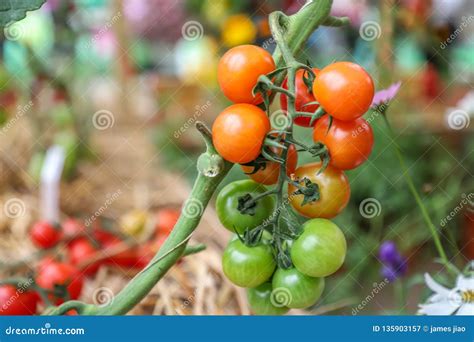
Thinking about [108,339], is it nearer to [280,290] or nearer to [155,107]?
[280,290]

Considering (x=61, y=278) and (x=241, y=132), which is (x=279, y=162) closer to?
(x=241, y=132)

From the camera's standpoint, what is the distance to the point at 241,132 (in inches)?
17.3

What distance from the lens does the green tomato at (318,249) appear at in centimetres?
47

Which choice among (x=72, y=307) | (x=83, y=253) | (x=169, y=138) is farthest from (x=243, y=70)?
(x=169, y=138)

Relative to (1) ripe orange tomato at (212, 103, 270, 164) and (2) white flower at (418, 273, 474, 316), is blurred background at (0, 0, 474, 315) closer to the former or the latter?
(2) white flower at (418, 273, 474, 316)

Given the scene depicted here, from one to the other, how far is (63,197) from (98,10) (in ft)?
2.02

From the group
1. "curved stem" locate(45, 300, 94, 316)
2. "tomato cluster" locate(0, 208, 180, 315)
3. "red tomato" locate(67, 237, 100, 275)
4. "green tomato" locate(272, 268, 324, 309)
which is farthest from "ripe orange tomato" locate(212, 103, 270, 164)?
"red tomato" locate(67, 237, 100, 275)

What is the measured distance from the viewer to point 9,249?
1.19m

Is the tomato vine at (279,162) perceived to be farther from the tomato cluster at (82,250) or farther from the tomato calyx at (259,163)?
the tomato cluster at (82,250)

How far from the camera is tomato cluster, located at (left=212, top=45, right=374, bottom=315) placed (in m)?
0.44

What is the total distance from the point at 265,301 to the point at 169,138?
141 cm

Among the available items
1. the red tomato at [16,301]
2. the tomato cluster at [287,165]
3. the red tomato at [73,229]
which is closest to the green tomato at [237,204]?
the tomato cluster at [287,165]

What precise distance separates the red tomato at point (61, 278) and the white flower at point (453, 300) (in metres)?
0.47

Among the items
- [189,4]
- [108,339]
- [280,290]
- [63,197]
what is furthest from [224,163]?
[189,4]
